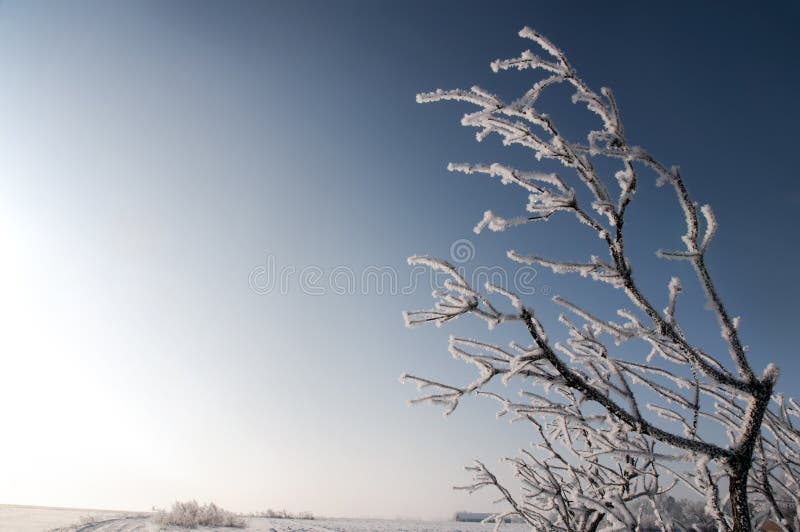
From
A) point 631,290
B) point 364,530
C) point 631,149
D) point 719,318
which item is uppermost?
point 631,149

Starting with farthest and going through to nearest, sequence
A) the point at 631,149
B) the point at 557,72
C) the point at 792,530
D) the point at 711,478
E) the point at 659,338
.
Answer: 1. the point at 792,530
2. the point at 711,478
3. the point at 659,338
4. the point at 557,72
5. the point at 631,149

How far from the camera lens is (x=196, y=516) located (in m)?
18.9

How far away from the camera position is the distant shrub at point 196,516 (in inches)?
703

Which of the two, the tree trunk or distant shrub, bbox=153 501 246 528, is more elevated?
the tree trunk

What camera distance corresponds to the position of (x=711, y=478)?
192 cm

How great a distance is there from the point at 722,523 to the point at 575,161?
1705 millimetres

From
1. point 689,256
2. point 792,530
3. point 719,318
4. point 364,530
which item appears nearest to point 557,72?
point 689,256

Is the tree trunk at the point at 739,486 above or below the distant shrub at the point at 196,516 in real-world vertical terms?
above

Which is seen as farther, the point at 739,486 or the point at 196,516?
the point at 196,516

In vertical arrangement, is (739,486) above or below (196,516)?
above

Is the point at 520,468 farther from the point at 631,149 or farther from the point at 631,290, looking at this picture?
the point at 631,149

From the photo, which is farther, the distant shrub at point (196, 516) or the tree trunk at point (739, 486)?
the distant shrub at point (196, 516)

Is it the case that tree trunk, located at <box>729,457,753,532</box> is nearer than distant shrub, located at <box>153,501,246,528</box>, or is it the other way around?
tree trunk, located at <box>729,457,753,532</box>

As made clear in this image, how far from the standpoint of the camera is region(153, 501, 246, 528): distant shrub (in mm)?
17856
